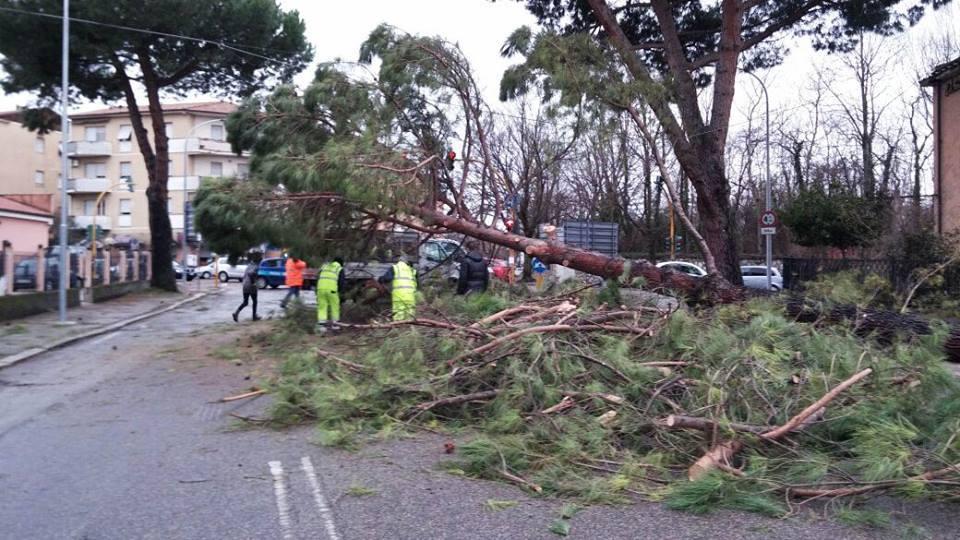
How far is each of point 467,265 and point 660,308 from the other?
5.61 m

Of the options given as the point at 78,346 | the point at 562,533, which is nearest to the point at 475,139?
the point at 78,346

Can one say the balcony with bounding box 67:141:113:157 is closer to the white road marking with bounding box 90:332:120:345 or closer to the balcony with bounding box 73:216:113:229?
the balcony with bounding box 73:216:113:229

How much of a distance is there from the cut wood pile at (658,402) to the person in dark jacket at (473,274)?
481cm

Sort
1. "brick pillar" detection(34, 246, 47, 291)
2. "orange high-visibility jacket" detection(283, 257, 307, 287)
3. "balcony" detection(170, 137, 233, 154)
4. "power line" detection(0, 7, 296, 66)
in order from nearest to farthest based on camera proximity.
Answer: "orange high-visibility jacket" detection(283, 257, 307, 287) < "brick pillar" detection(34, 246, 47, 291) < "power line" detection(0, 7, 296, 66) < "balcony" detection(170, 137, 233, 154)

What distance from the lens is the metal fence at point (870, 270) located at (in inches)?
725

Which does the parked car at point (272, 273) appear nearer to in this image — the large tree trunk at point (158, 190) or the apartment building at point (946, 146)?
the large tree trunk at point (158, 190)

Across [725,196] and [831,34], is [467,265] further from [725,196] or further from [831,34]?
[831,34]

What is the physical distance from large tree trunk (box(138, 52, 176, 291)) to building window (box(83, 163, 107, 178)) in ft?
108

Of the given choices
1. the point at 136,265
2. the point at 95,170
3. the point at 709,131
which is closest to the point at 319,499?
the point at 709,131

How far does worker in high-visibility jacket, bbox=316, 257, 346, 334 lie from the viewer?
14875 millimetres

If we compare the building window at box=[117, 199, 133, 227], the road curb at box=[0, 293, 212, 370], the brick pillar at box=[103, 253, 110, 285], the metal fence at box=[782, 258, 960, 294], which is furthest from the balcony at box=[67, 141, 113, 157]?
the metal fence at box=[782, 258, 960, 294]

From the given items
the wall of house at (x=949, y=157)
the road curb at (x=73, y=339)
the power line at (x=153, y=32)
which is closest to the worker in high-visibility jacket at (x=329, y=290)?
the road curb at (x=73, y=339)

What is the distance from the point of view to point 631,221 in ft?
151

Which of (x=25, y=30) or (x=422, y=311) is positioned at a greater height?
(x=25, y=30)
